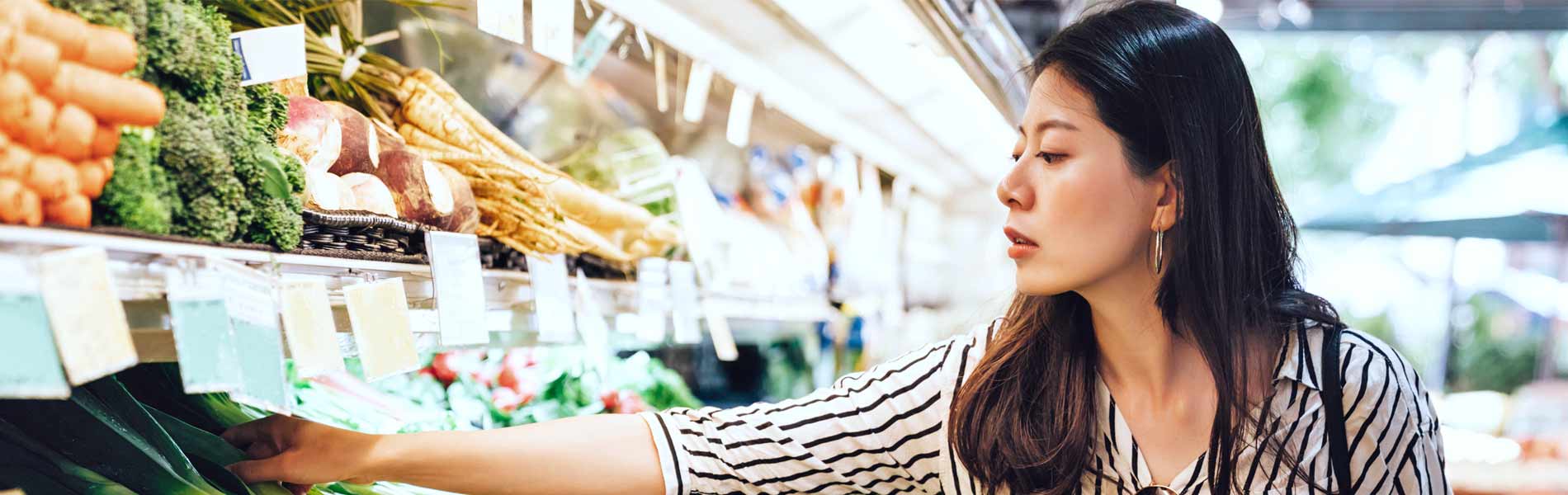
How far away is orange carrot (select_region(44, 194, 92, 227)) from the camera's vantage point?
25.9 inches

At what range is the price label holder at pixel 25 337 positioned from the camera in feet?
1.99

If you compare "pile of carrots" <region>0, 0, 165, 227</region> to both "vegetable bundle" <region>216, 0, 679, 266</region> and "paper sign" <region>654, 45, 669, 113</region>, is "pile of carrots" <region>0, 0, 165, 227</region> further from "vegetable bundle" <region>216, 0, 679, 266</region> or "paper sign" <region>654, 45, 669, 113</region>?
"paper sign" <region>654, 45, 669, 113</region>

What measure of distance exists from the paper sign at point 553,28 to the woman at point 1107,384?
48 centimetres

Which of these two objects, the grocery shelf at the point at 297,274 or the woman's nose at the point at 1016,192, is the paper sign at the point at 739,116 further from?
the woman's nose at the point at 1016,192

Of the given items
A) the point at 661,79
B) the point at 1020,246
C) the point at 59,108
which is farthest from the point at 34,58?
the point at 661,79

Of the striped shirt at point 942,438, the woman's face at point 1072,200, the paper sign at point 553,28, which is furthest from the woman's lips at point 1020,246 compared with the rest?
the paper sign at point 553,28

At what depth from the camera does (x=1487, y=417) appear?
5.00 meters

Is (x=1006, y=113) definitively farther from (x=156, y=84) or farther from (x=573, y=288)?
(x=156, y=84)

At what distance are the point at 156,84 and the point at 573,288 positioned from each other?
39.1 inches

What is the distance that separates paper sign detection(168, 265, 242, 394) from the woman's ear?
3.45 feet

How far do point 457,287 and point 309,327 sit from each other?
35 centimetres

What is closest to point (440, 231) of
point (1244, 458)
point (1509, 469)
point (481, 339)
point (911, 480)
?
point (481, 339)

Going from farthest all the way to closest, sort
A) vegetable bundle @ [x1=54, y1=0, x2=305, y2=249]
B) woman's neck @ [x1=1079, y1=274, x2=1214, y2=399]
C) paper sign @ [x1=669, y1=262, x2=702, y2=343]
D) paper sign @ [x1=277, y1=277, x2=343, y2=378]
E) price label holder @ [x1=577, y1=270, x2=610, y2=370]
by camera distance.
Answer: paper sign @ [x1=669, y1=262, x2=702, y2=343], price label holder @ [x1=577, y1=270, x2=610, y2=370], woman's neck @ [x1=1079, y1=274, x2=1214, y2=399], paper sign @ [x1=277, y1=277, x2=343, y2=378], vegetable bundle @ [x1=54, y1=0, x2=305, y2=249]

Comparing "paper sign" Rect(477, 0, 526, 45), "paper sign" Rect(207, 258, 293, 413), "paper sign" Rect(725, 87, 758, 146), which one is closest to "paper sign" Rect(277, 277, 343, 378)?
"paper sign" Rect(207, 258, 293, 413)
